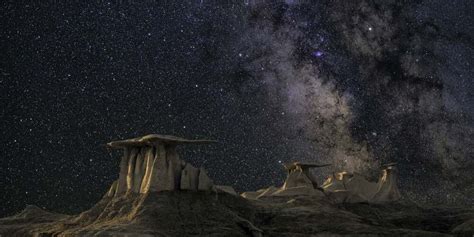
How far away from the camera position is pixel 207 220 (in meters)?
37.8

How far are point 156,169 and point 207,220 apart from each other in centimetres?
524

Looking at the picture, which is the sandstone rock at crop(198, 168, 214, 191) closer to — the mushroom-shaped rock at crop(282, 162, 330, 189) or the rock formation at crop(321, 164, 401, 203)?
the mushroom-shaped rock at crop(282, 162, 330, 189)

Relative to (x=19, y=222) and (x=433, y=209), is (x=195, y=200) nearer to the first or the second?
(x=19, y=222)

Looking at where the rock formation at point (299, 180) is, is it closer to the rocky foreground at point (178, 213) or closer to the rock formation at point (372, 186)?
the rocky foreground at point (178, 213)

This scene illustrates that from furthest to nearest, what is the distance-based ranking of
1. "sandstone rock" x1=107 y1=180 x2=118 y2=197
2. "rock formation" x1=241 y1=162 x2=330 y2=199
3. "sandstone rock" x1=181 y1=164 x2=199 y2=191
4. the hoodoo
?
"rock formation" x1=241 y1=162 x2=330 y2=199
"sandstone rock" x1=107 y1=180 x2=118 y2=197
"sandstone rock" x1=181 y1=164 x2=199 y2=191
the hoodoo

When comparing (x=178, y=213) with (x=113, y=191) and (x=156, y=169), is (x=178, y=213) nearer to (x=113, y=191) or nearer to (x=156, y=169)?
(x=156, y=169)

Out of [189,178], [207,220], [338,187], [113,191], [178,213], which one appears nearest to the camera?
[178,213]

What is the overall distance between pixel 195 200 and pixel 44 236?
10500 mm

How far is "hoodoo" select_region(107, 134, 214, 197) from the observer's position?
39312mm

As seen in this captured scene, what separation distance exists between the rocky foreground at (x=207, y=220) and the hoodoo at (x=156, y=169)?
2.31ft

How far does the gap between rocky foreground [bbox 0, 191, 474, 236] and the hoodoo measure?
704mm

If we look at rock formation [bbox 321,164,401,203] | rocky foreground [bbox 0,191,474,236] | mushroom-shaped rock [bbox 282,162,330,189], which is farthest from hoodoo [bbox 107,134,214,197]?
rock formation [bbox 321,164,401,203]

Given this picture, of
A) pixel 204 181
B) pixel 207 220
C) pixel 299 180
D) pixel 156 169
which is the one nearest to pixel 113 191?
pixel 156 169

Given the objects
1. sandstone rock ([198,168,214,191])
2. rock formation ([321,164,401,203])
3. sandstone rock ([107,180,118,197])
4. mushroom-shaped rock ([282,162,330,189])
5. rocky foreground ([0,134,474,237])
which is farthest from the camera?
rock formation ([321,164,401,203])
